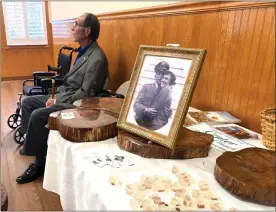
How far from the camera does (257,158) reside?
790 millimetres

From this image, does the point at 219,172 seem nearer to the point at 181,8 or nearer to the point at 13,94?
the point at 181,8

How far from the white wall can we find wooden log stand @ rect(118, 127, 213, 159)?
1017mm

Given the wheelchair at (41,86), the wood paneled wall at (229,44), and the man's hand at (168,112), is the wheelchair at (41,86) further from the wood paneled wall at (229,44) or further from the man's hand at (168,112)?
the man's hand at (168,112)

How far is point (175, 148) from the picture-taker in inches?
33.2

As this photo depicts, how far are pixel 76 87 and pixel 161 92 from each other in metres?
1.16

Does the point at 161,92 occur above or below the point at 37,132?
above

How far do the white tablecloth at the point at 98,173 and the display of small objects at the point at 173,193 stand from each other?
2cm

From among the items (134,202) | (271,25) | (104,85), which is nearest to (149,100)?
(134,202)

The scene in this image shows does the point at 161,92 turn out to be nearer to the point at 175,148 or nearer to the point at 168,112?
the point at 168,112

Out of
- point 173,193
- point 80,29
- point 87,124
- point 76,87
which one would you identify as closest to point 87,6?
point 80,29

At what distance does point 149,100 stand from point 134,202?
0.38 m

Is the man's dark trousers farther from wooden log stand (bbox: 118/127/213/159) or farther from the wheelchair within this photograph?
wooden log stand (bbox: 118/127/213/159)

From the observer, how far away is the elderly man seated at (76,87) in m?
1.72

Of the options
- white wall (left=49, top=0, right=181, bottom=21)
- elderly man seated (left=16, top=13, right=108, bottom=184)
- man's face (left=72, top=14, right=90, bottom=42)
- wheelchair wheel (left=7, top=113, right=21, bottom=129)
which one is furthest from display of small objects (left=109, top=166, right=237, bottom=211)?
wheelchair wheel (left=7, top=113, right=21, bottom=129)
